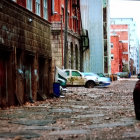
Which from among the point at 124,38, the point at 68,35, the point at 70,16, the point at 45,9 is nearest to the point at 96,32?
the point at 70,16

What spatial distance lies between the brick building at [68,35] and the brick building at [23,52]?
62.1 ft

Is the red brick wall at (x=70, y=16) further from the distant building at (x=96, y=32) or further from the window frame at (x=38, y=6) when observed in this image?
the window frame at (x=38, y=6)

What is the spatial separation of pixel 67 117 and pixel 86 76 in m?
27.0

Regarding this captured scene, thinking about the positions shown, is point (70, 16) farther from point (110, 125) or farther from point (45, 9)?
point (110, 125)

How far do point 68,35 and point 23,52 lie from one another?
30046 mm

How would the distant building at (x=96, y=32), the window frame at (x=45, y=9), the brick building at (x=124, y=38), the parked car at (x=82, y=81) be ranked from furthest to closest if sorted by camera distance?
the brick building at (x=124, y=38) < the distant building at (x=96, y=32) < the parked car at (x=82, y=81) < the window frame at (x=45, y=9)

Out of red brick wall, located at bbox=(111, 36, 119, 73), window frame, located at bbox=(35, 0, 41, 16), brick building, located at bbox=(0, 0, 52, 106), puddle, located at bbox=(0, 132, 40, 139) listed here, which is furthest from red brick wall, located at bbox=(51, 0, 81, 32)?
red brick wall, located at bbox=(111, 36, 119, 73)

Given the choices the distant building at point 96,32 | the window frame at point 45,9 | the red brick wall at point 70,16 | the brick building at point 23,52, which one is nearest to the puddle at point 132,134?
the brick building at point 23,52

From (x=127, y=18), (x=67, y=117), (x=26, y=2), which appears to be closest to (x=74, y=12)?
(x=26, y=2)

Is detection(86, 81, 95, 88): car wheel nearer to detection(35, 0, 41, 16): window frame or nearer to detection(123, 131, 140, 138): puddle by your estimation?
detection(35, 0, 41, 16): window frame

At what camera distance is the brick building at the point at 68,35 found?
45953 mm

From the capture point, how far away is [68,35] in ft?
159

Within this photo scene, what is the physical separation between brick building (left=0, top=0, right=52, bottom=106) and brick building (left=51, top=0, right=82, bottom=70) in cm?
1894

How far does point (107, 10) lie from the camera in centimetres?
6950
